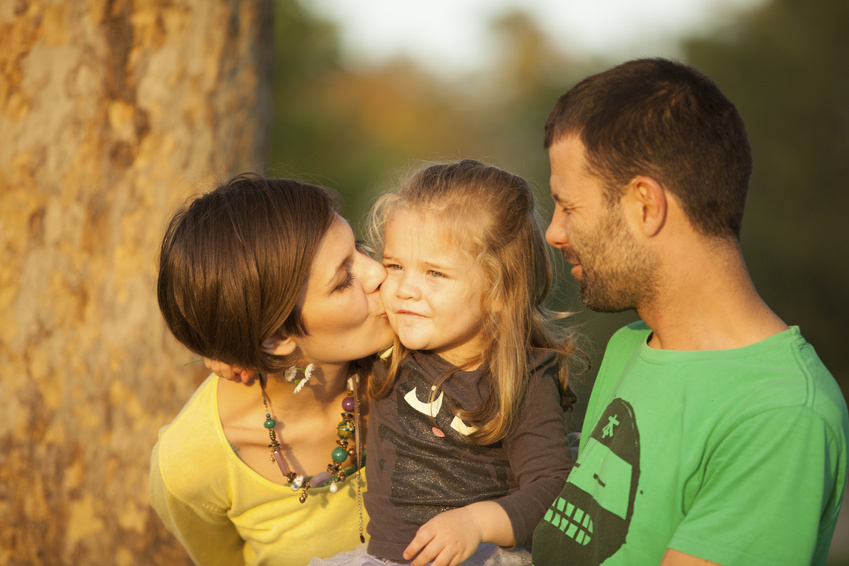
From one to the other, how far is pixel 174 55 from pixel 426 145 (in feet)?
37.6

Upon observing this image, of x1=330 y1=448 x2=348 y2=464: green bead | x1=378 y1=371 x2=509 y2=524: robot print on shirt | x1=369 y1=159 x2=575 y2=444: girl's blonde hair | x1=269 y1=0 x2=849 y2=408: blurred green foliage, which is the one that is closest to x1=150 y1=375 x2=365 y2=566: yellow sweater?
x1=330 y1=448 x2=348 y2=464: green bead

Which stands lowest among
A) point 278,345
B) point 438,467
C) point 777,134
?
point 438,467

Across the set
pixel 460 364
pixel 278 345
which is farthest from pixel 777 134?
pixel 278 345

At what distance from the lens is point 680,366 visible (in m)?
1.85

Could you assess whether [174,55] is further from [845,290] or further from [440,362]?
[845,290]

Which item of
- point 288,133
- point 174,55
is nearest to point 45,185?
point 174,55

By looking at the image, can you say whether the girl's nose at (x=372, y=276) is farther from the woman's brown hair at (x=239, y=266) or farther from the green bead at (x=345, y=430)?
the green bead at (x=345, y=430)

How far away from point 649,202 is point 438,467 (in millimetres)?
1115

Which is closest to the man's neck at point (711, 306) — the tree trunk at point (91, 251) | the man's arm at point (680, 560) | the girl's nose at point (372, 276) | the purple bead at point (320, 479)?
the man's arm at point (680, 560)

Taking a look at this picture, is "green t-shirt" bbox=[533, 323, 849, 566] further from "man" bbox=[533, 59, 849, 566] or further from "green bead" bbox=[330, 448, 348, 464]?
"green bead" bbox=[330, 448, 348, 464]

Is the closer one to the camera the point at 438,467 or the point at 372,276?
the point at 438,467

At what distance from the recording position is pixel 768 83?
1038 cm

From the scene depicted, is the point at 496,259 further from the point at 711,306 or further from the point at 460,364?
the point at 711,306

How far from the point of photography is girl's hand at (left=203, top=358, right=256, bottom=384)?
8.33ft
